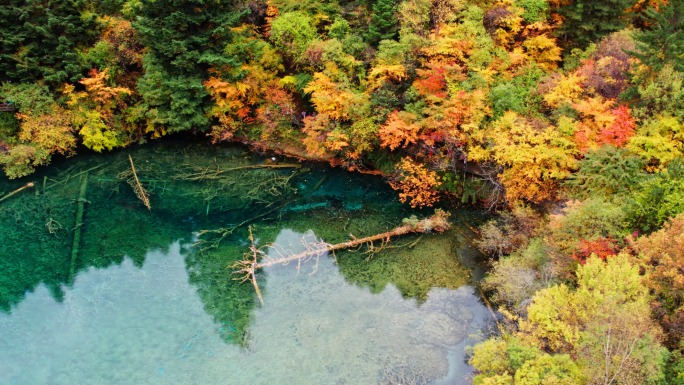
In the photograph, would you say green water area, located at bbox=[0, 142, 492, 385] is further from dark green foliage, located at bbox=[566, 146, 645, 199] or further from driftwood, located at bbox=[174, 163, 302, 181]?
dark green foliage, located at bbox=[566, 146, 645, 199]

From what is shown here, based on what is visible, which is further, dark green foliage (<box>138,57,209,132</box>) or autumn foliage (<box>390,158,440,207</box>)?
dark green foliage (<box>138,57,209,132</box>)

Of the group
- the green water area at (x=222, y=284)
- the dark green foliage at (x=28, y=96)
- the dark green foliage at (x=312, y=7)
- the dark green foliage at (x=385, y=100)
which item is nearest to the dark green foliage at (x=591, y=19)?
the dark green foliage at (x=385, y=100)

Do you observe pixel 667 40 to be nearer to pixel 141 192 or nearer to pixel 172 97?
pixel 172 97

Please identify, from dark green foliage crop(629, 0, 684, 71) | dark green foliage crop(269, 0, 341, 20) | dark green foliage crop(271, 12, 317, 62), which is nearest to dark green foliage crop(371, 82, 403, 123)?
dark green foliage crop(271, 12, 317, 62)

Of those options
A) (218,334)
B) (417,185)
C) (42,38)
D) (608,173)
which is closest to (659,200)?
(608,173)

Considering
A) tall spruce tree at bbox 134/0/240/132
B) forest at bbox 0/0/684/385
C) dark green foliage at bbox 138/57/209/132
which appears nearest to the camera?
forest at bbox 0/0/684/385

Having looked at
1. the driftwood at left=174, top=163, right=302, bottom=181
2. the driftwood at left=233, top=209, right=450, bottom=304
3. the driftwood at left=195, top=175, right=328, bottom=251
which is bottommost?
the driftwood at left=174, top=163, right=302, bottom=181

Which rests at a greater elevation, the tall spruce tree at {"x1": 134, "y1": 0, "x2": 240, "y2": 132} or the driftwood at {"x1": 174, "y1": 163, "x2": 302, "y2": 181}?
the tall spruce tree at {"x1": 134, "y1": 0, "x2": 240, "y2": 132}
